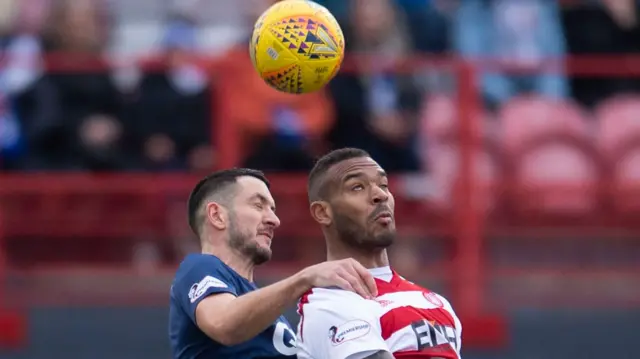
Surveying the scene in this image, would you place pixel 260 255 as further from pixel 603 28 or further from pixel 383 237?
pixel 603 28

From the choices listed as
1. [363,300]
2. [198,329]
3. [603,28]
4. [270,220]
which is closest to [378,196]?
[363,300]

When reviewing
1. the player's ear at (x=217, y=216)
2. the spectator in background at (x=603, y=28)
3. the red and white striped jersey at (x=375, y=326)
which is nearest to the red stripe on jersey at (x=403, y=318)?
the red and white striped jersey at (x=375, y=326)

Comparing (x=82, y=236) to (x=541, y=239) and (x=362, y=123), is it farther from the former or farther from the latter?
(x=541, y=239)

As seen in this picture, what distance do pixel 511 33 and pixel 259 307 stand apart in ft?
26.2

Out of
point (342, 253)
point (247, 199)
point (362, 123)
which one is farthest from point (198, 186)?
point (362, 123)

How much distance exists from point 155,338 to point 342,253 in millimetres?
5037

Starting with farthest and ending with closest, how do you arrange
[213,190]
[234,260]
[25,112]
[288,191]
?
[25,112]
[288,191]
[213,190]
[234,260]

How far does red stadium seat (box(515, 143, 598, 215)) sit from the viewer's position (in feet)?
38.9

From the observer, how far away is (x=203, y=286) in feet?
22.3

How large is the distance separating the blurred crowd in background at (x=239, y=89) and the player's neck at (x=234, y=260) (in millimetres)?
4362

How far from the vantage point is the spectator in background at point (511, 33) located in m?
13.6

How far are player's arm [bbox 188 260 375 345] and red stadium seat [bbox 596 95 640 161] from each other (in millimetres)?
6590

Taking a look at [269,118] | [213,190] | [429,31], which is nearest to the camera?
[213,190]

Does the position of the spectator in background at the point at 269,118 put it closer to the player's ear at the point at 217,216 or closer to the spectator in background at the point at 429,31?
the spectator in background at the point at 429,31
